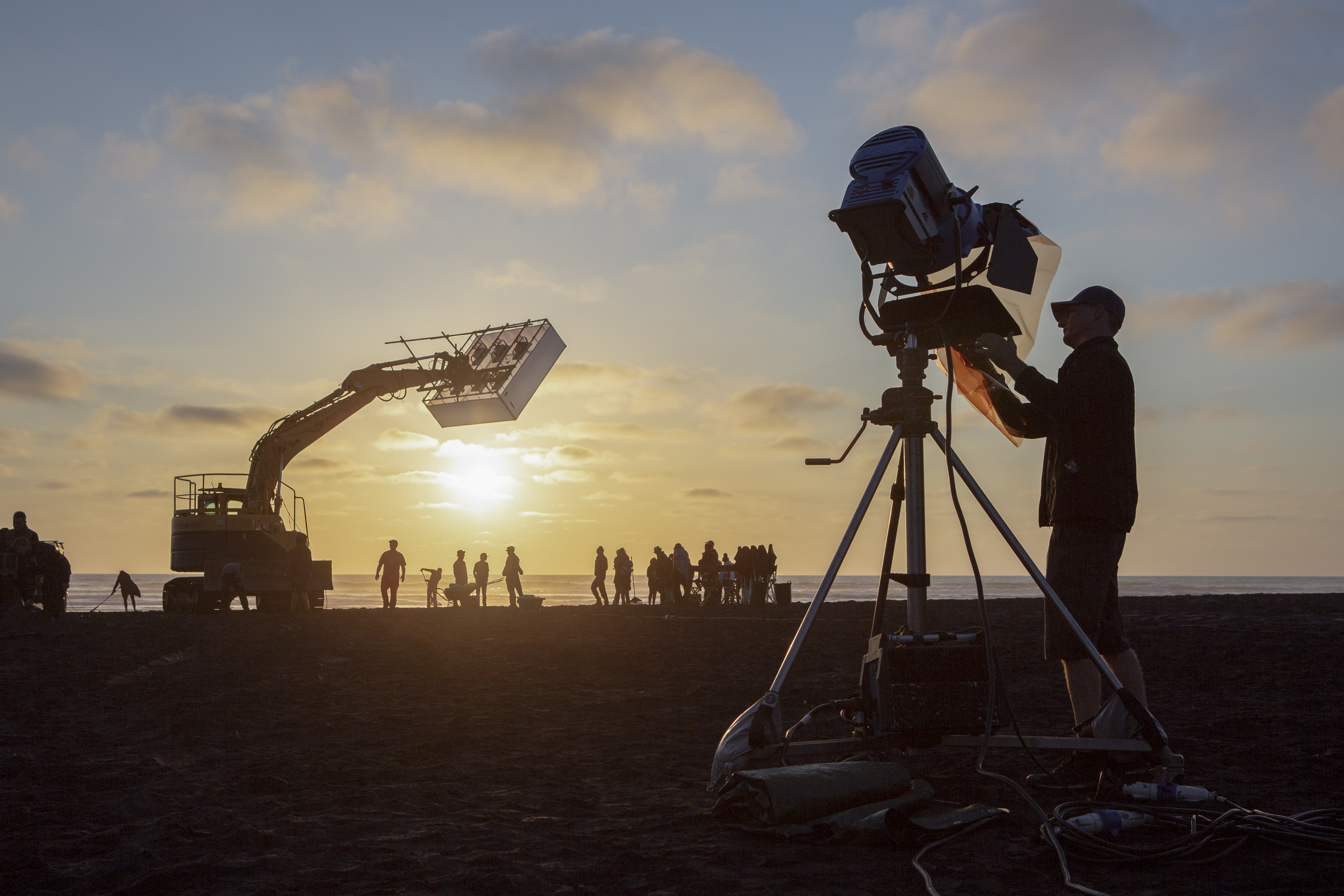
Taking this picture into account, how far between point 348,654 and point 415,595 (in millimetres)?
65333

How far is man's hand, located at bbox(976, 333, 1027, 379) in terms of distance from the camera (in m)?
3.49

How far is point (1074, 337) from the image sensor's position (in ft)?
12.6

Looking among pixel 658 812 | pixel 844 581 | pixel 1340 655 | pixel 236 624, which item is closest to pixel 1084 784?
pixel 658 812

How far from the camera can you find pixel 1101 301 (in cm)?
380

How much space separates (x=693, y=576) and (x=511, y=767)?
23.1 m

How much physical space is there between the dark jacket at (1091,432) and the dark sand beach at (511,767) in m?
1.14

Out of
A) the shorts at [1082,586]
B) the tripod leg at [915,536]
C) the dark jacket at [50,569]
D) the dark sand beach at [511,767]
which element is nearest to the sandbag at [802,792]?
the dark sand beach at [511,767]

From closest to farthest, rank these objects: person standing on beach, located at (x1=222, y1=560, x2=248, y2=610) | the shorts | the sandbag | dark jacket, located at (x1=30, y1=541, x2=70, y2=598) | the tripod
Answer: the sandbag < the tripod < the shorts < dark jacket, located at (x1=30, y1=541, x2=70, y2=598) < person standing on beach, located at (x1=222, y1=560, x2=248, y2=610)

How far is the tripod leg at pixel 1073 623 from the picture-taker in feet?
9.99

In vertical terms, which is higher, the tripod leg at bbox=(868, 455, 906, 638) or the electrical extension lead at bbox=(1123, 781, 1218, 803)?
the tripod leg at bbox=(868, 455, 906, 638)

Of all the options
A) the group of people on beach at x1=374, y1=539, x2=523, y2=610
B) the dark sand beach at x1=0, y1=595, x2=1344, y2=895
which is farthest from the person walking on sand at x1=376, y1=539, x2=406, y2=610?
the dark sand beach at x1=0, y1=595, x2=1344, y2=895

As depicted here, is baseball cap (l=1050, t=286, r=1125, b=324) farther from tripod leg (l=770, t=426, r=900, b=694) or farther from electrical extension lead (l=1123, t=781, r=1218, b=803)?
electrical extension lead (l=1123, t=781, r=1218, b=803)

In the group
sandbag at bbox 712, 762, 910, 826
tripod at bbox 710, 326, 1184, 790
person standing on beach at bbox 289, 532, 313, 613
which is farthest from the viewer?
person standing on beach at bbox 289, 532, 313, 613

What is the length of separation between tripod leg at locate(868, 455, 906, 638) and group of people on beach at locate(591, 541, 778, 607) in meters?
20.1
